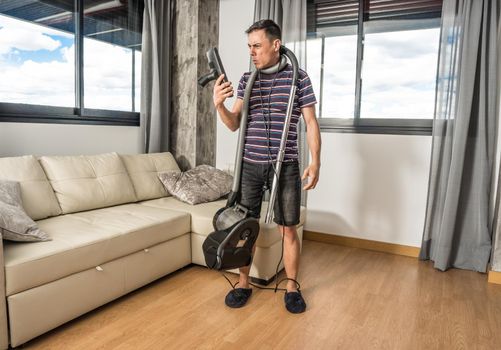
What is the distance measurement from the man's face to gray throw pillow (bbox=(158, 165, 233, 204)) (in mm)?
1234

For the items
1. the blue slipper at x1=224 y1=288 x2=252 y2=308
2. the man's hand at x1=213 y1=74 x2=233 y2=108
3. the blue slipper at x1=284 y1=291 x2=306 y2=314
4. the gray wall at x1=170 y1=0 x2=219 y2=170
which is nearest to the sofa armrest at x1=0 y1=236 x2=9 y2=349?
the blue slipper at x1=224 y1=288 x2=252 y2=308

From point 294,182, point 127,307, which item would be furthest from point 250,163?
point 127,307

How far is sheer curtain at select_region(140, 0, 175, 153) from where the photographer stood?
3.29m

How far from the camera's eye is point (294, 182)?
6.70 ft

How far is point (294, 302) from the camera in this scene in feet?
6.82

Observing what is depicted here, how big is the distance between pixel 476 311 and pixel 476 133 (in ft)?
4.00

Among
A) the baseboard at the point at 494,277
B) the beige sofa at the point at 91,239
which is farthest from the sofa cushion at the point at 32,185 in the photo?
the baseboard at the point at 494,277

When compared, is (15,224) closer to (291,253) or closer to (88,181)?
(88,181)

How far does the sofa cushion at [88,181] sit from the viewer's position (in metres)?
2.42

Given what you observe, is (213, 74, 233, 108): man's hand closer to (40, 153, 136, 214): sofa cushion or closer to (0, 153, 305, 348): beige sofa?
(0, 153, 305, 348): beige sofa

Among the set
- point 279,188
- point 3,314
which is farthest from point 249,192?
point 3,314

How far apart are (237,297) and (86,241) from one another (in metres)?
0.85

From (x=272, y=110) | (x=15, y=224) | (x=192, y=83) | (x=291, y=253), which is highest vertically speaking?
(x=192, y=83)

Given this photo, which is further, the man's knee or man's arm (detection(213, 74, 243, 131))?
the man's knee
